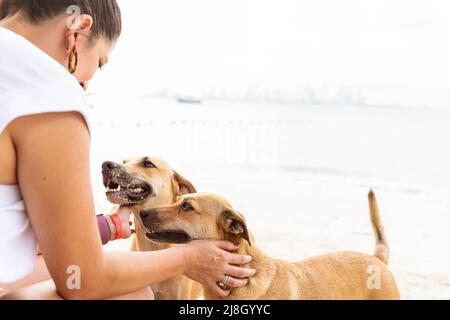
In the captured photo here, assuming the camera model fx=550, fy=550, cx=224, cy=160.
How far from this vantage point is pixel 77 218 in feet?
3.52

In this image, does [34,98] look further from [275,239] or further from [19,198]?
[275,239]

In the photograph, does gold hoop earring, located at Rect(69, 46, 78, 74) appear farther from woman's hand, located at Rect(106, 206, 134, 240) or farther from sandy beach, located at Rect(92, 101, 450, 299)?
sandy beach, located at Rect(92, 101, 450, 299)

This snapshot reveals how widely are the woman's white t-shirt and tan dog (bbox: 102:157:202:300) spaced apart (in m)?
1.14

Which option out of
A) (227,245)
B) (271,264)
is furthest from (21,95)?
(271,264)

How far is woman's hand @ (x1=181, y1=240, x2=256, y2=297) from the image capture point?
62.6 inches

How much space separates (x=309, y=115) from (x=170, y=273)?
83.7 ft

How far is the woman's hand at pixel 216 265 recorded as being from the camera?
5.22ft

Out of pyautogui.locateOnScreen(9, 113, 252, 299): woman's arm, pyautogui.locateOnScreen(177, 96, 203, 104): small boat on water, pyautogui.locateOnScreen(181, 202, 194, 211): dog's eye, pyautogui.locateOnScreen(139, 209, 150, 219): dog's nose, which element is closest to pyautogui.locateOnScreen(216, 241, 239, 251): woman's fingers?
pyautogui.locateOnScreen(181, 202, 194, 211): dog's eye

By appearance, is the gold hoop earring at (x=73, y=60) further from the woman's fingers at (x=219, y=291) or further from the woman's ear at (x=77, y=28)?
the woman's fingers at (x=219, y=291)

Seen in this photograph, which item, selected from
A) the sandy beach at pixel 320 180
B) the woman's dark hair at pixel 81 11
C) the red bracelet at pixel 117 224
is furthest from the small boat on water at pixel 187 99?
the woman's dark hair at pixel 81 11

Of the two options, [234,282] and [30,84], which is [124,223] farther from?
[30,84]
